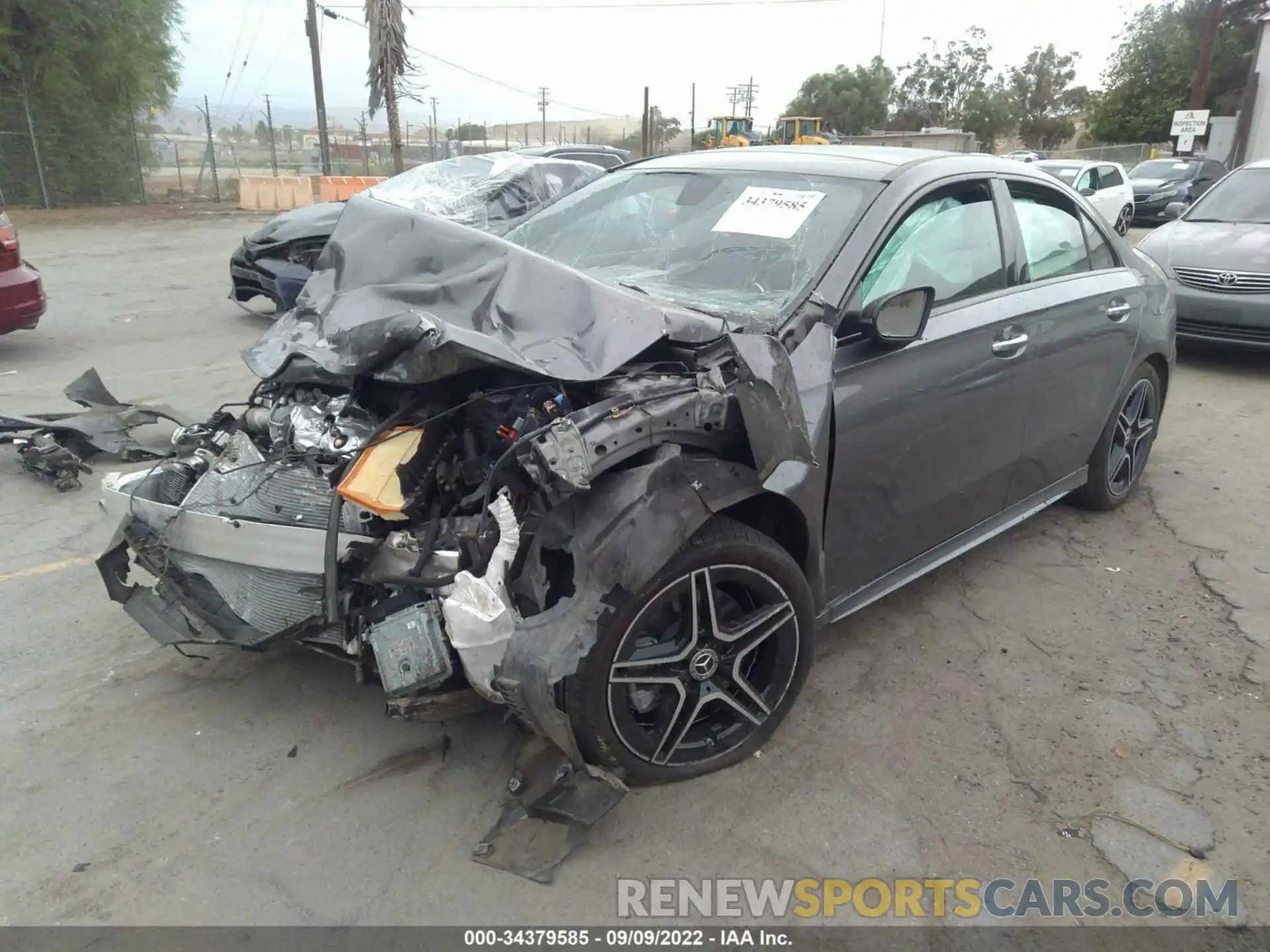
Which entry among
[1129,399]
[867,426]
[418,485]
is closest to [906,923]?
[867,426]

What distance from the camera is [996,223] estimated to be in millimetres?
3756

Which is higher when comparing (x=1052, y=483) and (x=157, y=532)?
(x=157, y=532)

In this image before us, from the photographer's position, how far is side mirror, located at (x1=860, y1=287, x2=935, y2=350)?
117 inches

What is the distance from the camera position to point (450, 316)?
2932mm

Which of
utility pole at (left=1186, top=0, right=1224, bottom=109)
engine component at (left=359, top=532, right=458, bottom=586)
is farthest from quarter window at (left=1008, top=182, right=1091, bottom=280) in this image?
utility pole at (left=1186, top=0, right=1224, bottom=109)

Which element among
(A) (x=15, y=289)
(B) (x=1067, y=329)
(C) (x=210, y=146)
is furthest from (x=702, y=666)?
(C) (x=210, y=146)

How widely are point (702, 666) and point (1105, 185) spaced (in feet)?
59.5

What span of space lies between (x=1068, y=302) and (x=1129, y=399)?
108 centimetres

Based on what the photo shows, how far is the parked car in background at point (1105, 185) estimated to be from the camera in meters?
16.8

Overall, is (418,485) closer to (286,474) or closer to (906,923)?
(286,474)

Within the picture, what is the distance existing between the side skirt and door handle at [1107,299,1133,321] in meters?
0.75

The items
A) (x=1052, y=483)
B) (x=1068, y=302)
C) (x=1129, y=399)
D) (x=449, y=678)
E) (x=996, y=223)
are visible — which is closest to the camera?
(x=449, y=678)

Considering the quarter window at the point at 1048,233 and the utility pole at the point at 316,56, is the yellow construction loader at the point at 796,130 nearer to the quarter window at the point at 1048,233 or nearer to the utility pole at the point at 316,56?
the utility pole at the point at 316,56

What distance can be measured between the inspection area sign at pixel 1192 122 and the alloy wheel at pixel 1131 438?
25.1 meters
